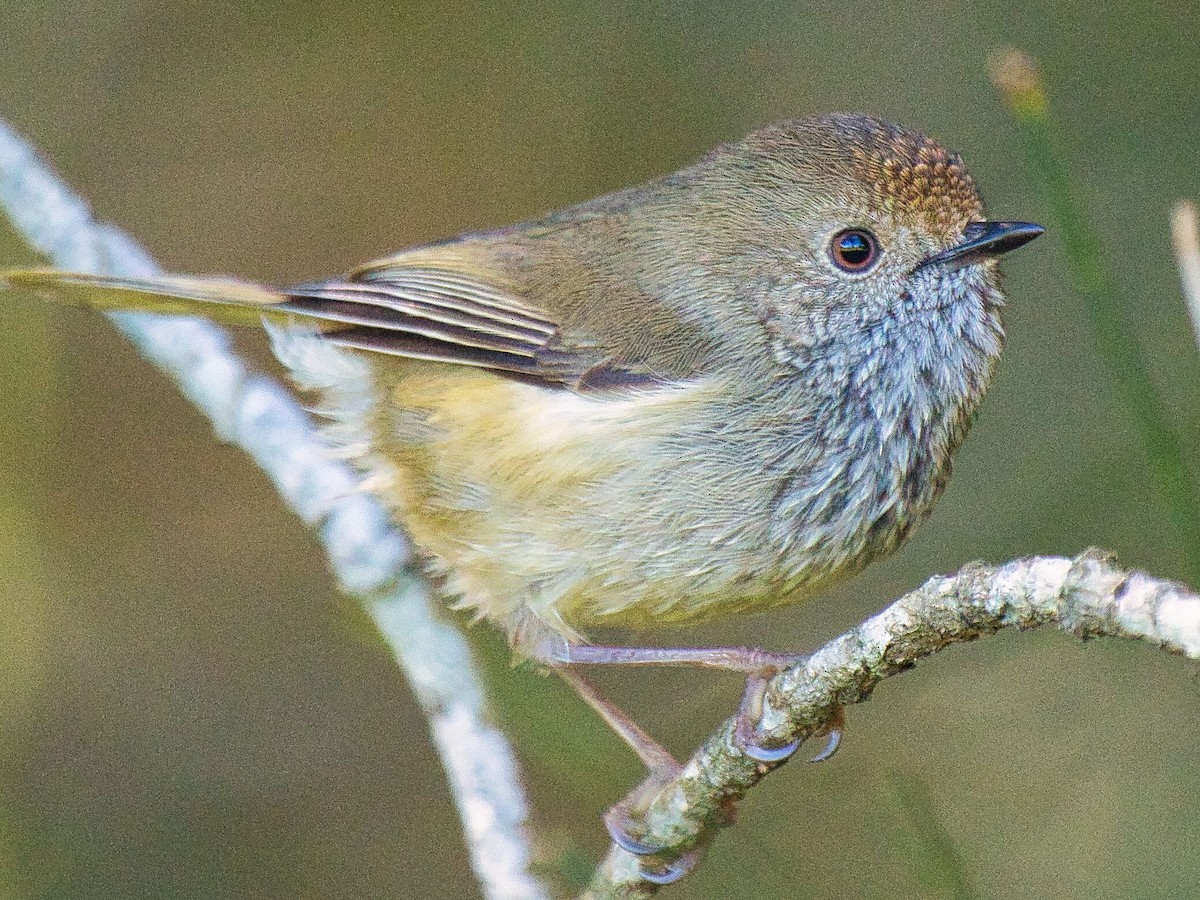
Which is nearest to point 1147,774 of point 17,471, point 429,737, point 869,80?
point 429,737

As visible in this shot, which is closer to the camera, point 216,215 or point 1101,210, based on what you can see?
point 1101,210

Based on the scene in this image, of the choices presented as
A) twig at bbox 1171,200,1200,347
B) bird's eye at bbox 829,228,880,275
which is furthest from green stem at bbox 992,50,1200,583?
bird's eye at bbox 829,228,880,275

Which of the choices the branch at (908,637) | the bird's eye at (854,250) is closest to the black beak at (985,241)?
the bird's eye at (854,250)

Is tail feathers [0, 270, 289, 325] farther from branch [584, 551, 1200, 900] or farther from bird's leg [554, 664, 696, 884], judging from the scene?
branch [584, 551, 1200, 900]

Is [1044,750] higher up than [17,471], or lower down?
lower down

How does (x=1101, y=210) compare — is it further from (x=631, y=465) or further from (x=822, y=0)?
(x=631, y=465)

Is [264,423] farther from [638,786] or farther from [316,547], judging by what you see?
[316,547]

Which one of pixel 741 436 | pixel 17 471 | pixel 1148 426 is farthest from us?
pixel 17 471

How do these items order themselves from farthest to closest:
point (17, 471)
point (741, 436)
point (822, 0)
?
1. point (822, 0)
2. point (17, 471)
3. point (741, 436)
